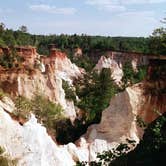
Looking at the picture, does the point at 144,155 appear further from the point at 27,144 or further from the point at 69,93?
the point at 69,93

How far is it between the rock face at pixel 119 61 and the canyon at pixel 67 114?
26.6m

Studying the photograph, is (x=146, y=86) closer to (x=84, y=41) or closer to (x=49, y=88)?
(x=49, y=88)

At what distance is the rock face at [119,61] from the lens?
6957 centimetres

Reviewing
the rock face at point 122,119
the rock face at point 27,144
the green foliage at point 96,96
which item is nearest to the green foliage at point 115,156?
the rock face at point 27,144

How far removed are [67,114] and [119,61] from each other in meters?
45.5

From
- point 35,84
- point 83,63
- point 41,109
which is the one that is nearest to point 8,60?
point 35,84

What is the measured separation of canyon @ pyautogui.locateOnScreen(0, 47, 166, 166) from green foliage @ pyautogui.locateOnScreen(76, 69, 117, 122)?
1.40 meters

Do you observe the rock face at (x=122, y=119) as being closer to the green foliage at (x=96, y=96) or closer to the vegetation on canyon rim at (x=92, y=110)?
the vegetation on canyon rim at (x=92, y=110)

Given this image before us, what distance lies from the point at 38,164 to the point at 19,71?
58.8ft

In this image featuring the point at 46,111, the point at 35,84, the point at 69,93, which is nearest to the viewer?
the point at 46,111

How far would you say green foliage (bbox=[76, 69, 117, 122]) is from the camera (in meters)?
39.4

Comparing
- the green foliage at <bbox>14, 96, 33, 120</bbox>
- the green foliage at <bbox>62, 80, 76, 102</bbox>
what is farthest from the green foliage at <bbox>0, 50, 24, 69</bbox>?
the green foliage at <bbox>14, 96, 33, 120</bbox>

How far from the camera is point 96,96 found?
4509cm

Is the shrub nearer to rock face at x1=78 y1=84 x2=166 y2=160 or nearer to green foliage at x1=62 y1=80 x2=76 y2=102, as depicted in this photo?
rock face at x1=78 y1=84 x2=166 y2=160
